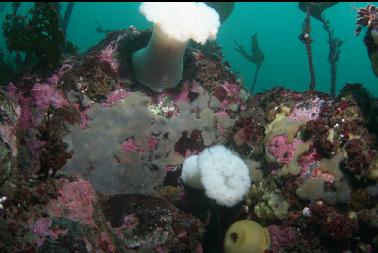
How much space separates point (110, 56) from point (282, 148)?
10.7ft

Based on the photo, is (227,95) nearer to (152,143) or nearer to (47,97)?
(152,143)

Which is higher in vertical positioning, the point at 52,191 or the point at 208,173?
the point at 208,173

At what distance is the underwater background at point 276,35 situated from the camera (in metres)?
82.6

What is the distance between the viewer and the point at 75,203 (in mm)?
3656

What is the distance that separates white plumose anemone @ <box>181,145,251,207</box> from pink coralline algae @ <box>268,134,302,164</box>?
52cm

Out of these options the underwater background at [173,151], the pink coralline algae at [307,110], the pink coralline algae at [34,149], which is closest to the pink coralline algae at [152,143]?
the underwater background at [173,151]

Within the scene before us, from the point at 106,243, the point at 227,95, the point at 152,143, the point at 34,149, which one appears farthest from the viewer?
the point at 227,95

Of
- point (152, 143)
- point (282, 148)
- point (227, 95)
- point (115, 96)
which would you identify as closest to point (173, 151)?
point (152, 143)

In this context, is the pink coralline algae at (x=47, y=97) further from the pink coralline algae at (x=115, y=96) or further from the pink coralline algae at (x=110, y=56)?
the pink coralline algae at (x=110, y=56)

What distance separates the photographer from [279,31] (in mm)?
116438

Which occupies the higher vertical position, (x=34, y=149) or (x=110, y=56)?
(x=110, y=56)

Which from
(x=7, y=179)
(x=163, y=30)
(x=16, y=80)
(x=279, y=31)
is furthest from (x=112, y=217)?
(x=279, y=31)

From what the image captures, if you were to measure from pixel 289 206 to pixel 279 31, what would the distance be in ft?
396

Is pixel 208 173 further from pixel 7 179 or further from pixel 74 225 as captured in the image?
pixel 7 179
